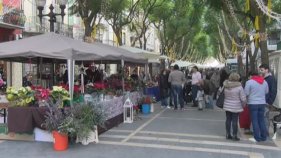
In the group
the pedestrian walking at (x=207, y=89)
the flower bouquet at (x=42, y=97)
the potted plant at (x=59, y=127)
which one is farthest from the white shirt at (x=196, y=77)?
the potted plant at (x=59, y=127)

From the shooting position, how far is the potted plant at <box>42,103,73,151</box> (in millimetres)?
9133

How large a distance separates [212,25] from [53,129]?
3495cm

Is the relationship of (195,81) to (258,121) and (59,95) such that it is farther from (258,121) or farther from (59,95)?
(59,95)

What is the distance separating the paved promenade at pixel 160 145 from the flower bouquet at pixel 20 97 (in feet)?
3.05

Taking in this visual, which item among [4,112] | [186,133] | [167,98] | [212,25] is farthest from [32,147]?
[212,25]

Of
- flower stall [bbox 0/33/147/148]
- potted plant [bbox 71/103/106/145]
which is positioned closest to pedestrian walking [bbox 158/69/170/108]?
flower stall [bbox 0/33/147/148]

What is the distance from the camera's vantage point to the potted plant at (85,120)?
929cm

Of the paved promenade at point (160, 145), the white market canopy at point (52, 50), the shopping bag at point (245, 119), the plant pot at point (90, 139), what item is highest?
the white market canopy at point (52, 50)

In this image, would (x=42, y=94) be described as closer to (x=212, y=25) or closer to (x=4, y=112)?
(x=4, y=112)

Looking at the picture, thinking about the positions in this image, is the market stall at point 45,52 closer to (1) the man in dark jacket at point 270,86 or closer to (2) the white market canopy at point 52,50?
(2) the white market canopy at point 52,50

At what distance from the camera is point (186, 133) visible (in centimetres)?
1149

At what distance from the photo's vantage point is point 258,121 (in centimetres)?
1022

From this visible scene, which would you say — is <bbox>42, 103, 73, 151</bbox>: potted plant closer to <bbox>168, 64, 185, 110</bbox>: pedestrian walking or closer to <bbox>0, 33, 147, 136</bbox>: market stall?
<bbox>0, 33, 147, 136</bbox>: market stall

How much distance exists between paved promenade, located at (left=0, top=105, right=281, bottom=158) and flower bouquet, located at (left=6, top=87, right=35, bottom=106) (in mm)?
931
